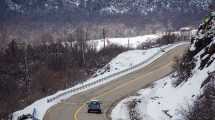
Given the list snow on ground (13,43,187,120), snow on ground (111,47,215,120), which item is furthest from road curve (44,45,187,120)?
snow on ground (111,47,215,120)

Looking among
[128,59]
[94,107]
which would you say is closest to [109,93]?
[94,107]

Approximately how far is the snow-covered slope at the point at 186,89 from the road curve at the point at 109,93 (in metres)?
2.55

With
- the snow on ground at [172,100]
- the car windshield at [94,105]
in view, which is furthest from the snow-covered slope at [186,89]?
the car windshield at [94,105]

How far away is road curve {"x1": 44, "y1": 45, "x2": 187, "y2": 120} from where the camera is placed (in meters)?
47.7

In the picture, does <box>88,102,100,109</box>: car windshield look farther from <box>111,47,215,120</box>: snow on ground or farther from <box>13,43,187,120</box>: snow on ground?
<box>13,43,187,120</box>: snow on ground

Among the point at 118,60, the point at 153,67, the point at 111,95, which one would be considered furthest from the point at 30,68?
the point at 111,95

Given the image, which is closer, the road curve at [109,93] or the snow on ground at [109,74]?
the road curve at [109,93]

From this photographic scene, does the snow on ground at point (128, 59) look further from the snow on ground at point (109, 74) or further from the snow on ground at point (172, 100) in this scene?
the snow on ground at point (172, 100)

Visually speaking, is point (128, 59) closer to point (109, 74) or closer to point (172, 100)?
point (109, 74)

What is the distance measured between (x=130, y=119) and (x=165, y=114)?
3.36 m

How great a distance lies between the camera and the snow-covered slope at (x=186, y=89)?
131 feet

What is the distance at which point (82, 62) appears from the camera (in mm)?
129125

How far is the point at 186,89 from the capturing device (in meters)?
42.2

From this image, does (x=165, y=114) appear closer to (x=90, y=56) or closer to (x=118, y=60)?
(x=118, y=60)
